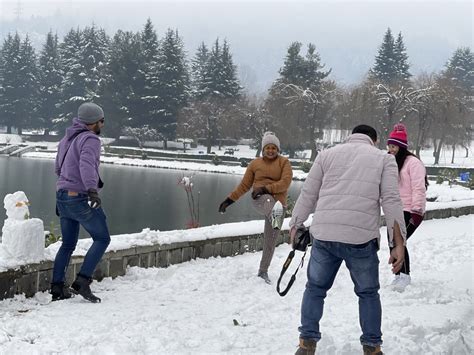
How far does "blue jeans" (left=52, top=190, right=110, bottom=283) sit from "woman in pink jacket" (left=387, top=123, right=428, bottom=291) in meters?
2.94

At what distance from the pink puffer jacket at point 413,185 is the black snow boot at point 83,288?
325 cm

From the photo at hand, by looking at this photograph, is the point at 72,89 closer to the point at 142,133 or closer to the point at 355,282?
Answer: the point at 142,133

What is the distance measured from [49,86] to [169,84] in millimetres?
18595

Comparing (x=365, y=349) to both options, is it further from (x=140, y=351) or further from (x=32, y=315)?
(x=32, y=315)

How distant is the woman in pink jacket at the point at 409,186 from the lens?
5.47 metres

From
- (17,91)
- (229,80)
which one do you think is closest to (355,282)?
(229,80)

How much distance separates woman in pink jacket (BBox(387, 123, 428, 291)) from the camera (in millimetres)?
5469

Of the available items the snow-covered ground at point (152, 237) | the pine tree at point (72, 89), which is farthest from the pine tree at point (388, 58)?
the snow-covered ground at point (152, 237)

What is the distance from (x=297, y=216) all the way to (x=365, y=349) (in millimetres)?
971

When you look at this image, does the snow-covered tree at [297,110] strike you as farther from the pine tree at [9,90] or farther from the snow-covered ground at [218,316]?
the snow-covered ground at [218,316]

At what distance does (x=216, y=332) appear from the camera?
395 cm

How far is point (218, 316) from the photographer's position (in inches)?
173

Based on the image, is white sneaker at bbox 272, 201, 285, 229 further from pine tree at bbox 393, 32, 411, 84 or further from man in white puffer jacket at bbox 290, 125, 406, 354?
pine tree at bbox 393, 32, 411, 84

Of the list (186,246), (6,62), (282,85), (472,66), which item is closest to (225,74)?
(282,85)
